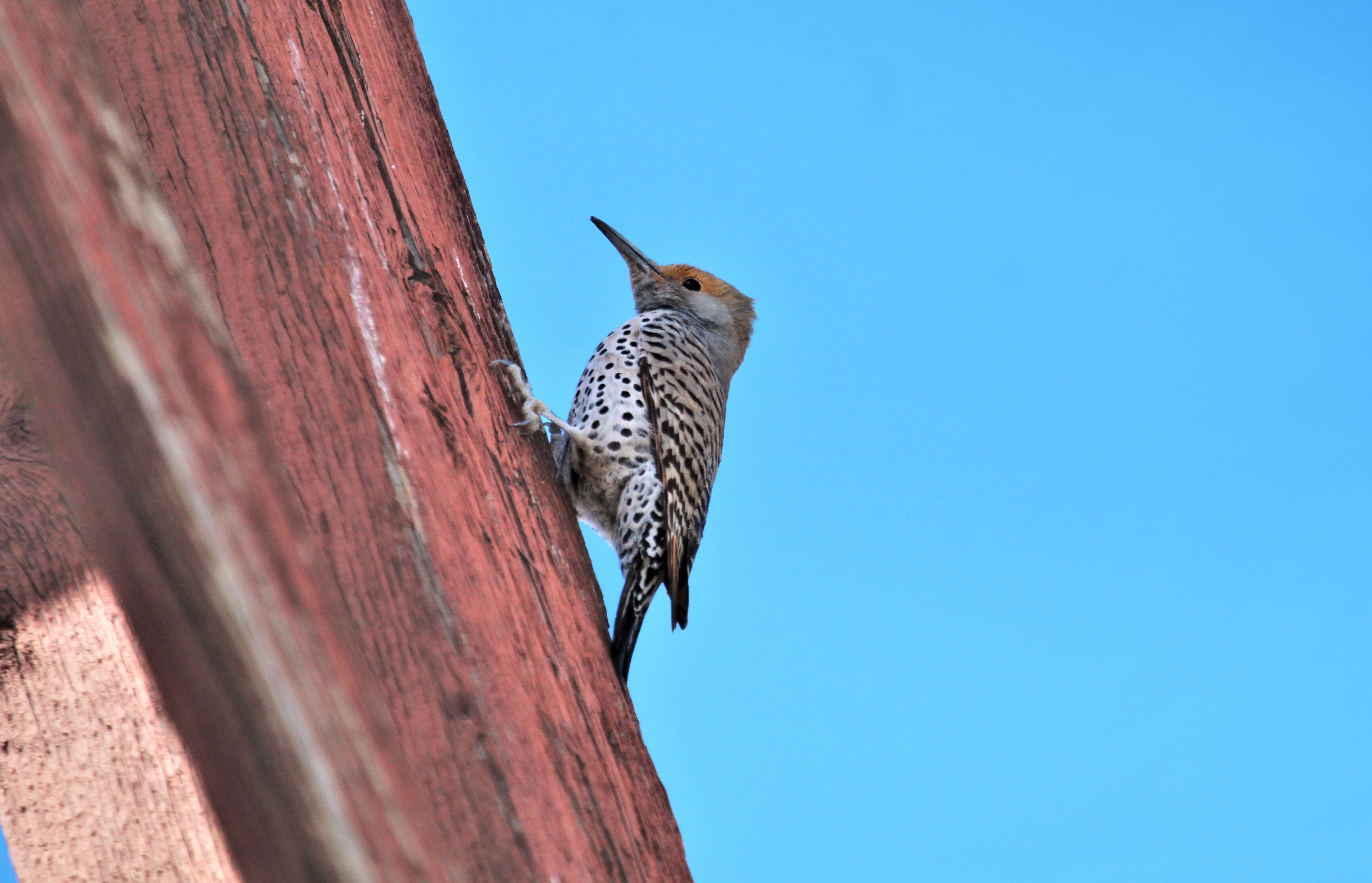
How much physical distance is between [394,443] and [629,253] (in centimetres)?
394

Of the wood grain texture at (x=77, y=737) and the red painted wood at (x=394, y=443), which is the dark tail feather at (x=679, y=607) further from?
the wood grain texture at (x=77, y=737)

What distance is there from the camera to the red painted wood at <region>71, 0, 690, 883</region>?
1022 mm

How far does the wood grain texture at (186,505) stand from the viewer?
0.47m

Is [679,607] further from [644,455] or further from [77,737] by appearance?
[77,737]

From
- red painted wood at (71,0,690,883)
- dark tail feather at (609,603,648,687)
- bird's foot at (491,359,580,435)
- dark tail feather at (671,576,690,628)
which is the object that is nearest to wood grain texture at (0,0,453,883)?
red painted wood at (71,0,690,883)

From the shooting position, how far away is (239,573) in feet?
1.60

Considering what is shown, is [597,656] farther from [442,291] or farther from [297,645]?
[297,645]

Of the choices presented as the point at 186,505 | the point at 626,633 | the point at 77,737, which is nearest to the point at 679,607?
the point at 626,633

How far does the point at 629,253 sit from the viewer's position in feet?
16.4

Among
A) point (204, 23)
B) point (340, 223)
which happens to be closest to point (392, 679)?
point (340, 223)

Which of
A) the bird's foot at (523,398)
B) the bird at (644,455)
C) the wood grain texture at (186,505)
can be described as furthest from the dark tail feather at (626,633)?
the wood grain texture at (186,505)

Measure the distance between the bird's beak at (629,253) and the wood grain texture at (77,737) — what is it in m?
3.75

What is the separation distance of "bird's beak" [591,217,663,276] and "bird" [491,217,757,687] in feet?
3.55

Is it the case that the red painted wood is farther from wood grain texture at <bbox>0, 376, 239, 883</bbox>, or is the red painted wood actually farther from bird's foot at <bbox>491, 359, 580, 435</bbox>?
wood grain texture at <bbox>0, 376, 239, 883</bbox>
